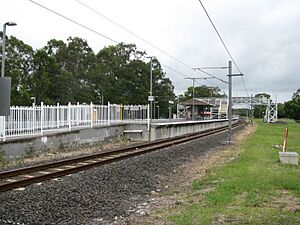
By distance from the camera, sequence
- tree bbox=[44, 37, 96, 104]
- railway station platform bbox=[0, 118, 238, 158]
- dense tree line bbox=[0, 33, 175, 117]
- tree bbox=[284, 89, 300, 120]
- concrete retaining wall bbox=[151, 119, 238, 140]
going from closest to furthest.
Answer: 1. railway station platform bbox=[0, 118, 238, 158]
2. concrete retaining wall bbox=[151, 119, 238, 140]
3. dense tree line bbox=[0, 33, 175, 117]
4. tree bbox=[44, 37, 96, 104]
5. tree bbox=[284, 89, 300, 120]

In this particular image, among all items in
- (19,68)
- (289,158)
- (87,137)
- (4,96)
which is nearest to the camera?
(4,96)

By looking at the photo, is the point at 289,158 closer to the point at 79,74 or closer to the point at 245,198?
the point at 245,198

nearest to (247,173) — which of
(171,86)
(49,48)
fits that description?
(49,48)

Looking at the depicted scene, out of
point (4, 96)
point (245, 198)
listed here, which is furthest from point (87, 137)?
point (4, 96)

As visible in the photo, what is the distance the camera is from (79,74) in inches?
3179

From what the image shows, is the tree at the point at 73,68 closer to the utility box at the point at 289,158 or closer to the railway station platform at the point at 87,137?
the railway station platform at the point at 87,137

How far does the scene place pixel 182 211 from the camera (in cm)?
759

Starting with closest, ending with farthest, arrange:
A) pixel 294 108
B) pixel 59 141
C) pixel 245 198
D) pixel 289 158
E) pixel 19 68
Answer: pixel 245 198, pixel 289 158, pixel 59 141, pixel 19 68, pixel 294 108

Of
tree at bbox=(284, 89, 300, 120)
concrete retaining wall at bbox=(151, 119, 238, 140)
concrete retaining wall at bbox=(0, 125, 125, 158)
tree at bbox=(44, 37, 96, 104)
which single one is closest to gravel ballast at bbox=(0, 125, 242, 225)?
concrete retaining wall at bbox=(0, 125, 125, 158)

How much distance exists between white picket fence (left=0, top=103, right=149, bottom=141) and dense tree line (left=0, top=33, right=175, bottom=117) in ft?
102

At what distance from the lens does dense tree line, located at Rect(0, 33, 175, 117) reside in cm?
6191

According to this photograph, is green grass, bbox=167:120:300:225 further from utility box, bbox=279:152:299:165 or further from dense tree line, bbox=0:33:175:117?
dense tree line, bbox=0:33:175:117

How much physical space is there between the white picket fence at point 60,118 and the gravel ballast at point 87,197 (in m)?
5.69

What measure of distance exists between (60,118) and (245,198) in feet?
49.6
